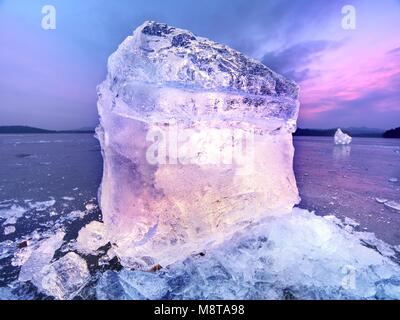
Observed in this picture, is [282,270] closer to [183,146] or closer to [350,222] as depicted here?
[183,146]

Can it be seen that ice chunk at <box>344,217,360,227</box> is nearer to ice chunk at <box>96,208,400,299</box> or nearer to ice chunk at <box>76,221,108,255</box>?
ice chunk at <box>96,208,400,299</box>

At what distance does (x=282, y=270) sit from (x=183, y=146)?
4.66ft

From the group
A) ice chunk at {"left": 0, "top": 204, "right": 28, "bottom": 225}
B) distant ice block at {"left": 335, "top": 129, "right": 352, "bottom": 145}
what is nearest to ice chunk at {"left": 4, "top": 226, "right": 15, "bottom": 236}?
ice chunk at {"left": 0, "top": 204, "right": 28, "bottom": 225}

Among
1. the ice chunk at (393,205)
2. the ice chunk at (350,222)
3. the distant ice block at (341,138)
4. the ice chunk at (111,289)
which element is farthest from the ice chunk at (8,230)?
the distant ice block at (341,138)

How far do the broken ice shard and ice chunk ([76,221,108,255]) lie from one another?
0.11 meters

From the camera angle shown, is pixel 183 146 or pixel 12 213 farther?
pixel 12 213

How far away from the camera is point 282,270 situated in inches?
85.6

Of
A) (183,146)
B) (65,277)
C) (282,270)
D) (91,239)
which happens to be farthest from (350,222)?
(65,277)

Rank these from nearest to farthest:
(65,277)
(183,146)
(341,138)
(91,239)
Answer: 1. (65,277)
2. (183,146)
3. (91,239)
4. (341,138)

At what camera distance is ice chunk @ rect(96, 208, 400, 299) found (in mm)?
1965

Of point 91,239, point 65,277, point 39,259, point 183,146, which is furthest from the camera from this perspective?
point 91,239

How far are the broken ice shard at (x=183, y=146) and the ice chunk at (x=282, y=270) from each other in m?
0.26

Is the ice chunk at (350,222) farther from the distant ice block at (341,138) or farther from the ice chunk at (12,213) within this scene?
the distant ice block at (341,138)
